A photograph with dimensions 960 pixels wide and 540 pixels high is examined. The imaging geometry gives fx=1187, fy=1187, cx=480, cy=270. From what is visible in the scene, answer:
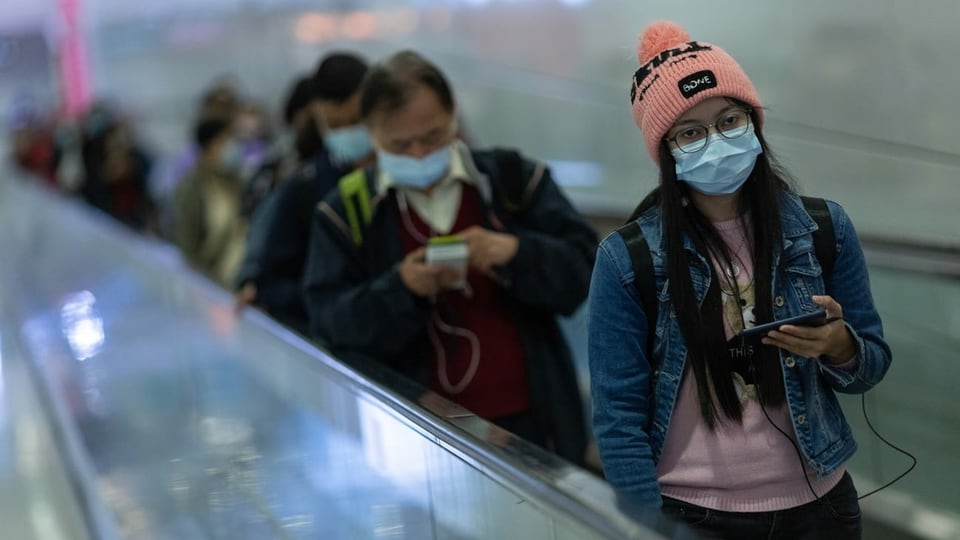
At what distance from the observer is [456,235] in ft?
11.3

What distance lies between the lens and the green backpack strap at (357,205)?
354 centimetres

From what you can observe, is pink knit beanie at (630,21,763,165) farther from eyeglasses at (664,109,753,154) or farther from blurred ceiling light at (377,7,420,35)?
blurred ceiling light at (377,7,420,35)

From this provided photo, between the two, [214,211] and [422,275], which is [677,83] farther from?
[214,211]

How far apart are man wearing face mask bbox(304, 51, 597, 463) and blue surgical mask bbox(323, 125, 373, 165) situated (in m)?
0.73

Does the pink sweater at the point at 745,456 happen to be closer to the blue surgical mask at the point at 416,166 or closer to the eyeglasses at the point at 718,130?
the eyeglasses at the point at 718,130

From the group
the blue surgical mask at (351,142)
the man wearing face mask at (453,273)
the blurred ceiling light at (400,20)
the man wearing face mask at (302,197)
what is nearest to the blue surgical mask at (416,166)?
the man wearing face mask at (453,273)

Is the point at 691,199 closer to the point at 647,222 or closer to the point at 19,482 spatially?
the point at 647,222

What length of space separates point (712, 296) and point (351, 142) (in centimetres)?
227

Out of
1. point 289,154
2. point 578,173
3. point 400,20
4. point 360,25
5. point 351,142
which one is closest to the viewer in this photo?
point 351,142

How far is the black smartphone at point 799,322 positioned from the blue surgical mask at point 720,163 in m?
0.29

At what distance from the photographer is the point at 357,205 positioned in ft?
11.6

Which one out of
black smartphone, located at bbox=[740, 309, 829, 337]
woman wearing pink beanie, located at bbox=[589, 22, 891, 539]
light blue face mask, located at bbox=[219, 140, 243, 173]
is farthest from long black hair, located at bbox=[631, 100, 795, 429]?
light blue face mask, located at bbox=[219, 140, 243, 173]

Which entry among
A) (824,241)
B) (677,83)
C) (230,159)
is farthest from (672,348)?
(230,159)

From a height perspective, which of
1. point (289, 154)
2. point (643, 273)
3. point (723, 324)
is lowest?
point (289, 154)
